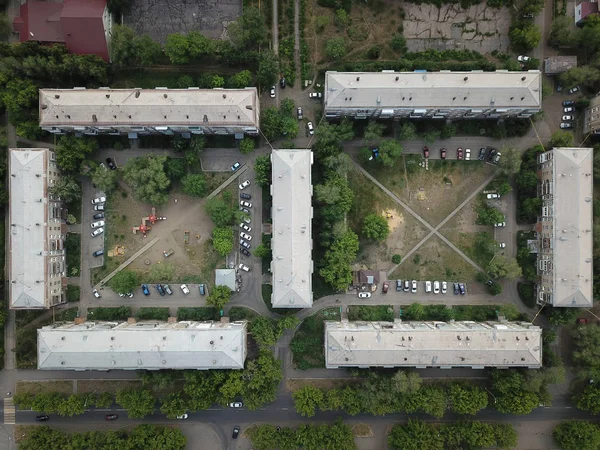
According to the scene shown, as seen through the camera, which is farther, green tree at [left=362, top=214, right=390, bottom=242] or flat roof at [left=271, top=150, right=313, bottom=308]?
green tree at [left=362, top=214, right=390, bottom=242]

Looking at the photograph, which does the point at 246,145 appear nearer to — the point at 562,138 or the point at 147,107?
the point at 147,107

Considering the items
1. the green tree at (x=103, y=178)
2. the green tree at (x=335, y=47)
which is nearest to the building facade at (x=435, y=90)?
the green tree at (x=335, y=47)

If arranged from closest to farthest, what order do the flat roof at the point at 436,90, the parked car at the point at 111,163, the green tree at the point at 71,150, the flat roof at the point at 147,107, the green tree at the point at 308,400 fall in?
1. the flat roof at the point at 147,107
2. the flat roof at the point at 436,90
3. the green tree at the point at 308,400
4. the green tree at the point at 71,150
5. the parked car at the point at 111,163

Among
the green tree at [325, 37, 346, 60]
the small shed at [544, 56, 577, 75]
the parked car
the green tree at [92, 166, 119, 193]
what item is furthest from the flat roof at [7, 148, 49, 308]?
the small shed at [544, 56, 577, 75]

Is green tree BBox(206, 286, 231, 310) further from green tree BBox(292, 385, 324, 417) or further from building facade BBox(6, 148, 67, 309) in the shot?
building facade BBox(6, 148, 67, 309)

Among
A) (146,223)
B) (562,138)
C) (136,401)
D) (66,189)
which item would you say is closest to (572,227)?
(562,138)

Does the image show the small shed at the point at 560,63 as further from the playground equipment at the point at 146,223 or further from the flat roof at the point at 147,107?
the playground equipment at the point at 146,223
